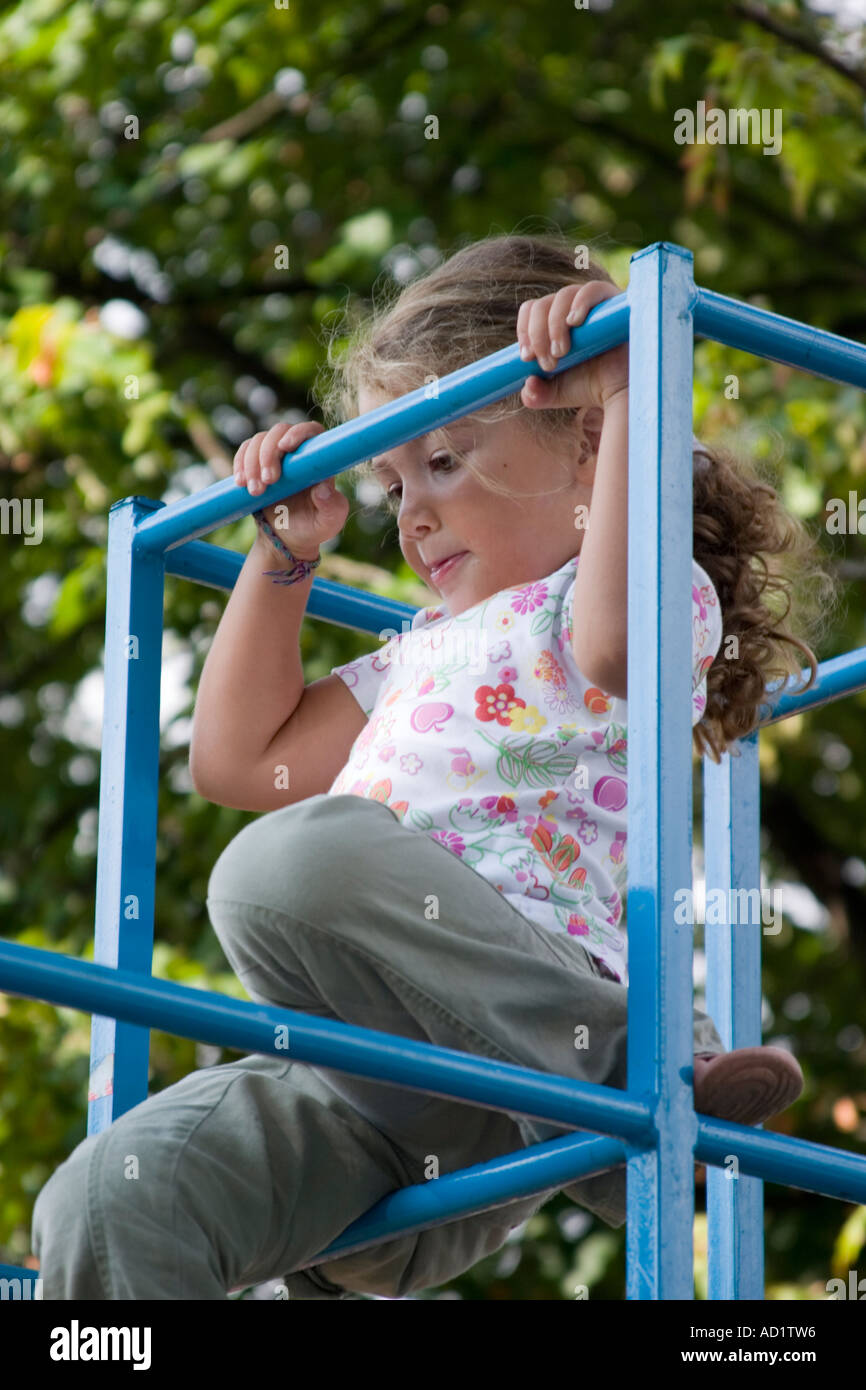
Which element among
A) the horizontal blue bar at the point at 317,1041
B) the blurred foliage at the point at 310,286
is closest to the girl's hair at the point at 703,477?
the horizontal blue bar at the point at 317,1041

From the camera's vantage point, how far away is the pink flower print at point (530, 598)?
1462mm

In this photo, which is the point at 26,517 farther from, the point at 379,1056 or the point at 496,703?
the point at 379,1056

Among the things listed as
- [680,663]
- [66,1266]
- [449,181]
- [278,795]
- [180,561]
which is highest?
[449,181]

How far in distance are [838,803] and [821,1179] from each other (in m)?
3.56

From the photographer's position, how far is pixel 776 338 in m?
1.19

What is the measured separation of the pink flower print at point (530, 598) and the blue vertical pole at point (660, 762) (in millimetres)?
306

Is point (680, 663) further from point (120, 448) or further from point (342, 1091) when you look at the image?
point (120, 448)

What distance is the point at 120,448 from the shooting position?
3777 millimetres

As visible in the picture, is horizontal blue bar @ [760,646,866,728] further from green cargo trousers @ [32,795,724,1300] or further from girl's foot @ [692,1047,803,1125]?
girl's foot @ [692,1047,803,1125]

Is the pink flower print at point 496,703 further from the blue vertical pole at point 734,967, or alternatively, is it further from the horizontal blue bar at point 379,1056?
the horizontal blue bar at point 379,1056

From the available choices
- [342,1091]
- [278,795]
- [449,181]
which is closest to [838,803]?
[449,181]

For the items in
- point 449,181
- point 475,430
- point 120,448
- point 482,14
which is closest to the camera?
point 475,430

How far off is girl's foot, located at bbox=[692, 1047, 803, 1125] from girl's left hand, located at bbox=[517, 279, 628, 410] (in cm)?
39
